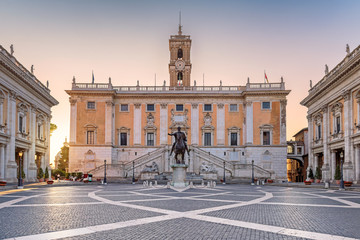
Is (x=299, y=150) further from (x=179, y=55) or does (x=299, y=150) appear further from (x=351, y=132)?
(x=351, y=132)

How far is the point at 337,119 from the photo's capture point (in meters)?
43.1

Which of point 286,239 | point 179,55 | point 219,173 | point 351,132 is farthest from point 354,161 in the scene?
point 179,55

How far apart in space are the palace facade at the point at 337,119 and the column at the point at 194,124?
17.2 m

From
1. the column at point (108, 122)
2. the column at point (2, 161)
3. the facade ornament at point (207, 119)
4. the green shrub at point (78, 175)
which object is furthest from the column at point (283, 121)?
the column at point (2, 161)

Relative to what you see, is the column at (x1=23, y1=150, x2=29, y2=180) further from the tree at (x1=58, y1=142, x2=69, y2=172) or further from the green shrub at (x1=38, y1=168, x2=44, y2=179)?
the tree at (x1=58, y1=142, x2=69, y2=172)

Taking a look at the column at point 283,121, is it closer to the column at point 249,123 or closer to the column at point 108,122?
the column at point 249,123

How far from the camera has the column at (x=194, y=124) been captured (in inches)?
2412

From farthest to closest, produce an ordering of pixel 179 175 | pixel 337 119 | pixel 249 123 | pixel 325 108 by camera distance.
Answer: pixel 249 123, pixel 325 108, pixel 337 119, pixel 179 175

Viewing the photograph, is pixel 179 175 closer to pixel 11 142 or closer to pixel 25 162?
pixel 11 142

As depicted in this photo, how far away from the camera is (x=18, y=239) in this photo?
9352 millimetres

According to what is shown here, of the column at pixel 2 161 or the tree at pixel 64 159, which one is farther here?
the tree at pixel 64 159

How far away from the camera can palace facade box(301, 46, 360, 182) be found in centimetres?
3681

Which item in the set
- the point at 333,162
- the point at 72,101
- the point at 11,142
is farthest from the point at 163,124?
the point at 11,142

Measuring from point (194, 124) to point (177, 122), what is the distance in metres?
2.86
